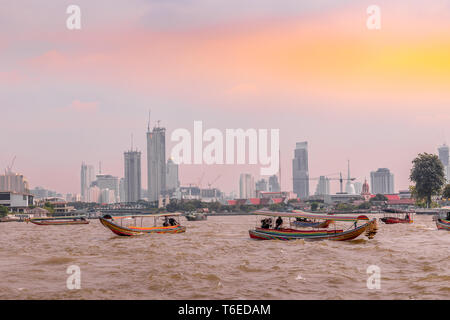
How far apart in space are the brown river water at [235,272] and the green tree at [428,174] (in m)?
73.7

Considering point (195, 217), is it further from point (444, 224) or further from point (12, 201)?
point (444, 224)

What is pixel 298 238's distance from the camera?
3472 centimetres

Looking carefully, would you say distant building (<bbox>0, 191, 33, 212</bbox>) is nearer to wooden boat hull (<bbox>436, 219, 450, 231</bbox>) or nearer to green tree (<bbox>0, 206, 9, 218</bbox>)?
green tree (<bbox>0, 206, 9, 218</bbox>)

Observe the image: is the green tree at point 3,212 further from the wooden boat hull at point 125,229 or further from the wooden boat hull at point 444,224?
the wooden boat hull at point 444,224

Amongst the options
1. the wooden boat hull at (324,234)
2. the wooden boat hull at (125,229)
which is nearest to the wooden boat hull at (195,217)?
the wooden boat hull at (125,229)

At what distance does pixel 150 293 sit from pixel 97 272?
5725 millimetres

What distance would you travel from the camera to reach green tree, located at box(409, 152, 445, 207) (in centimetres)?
10112

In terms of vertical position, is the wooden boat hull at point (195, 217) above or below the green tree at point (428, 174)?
below

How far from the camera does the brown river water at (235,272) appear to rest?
53.6 feet

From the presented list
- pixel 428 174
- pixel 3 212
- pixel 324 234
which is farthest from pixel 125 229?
pixel 3 212

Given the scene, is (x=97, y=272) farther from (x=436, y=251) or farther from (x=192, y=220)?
(x=192, y=220)

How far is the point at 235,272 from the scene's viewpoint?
68.4 ft
